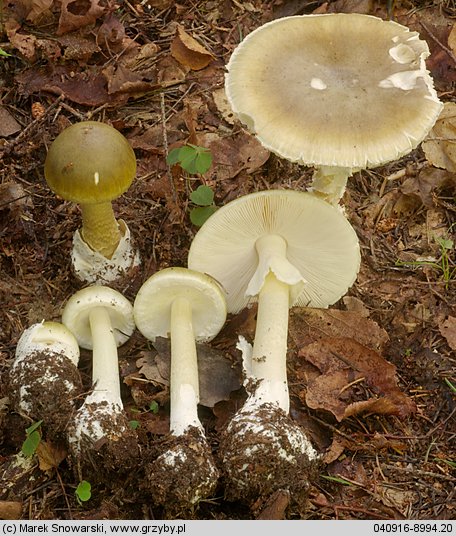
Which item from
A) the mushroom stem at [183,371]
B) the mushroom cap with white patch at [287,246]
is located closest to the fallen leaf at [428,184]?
the mushroom cap with white patch at [287,246]

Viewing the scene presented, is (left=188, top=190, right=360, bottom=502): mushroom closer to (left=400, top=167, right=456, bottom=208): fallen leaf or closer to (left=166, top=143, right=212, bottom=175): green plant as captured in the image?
(left=166, top=143, right=212, bottom=175): green plant

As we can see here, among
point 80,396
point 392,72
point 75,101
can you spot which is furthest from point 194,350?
point 75,101

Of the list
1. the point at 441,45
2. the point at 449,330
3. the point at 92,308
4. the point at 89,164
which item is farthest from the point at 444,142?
the point at 92,308

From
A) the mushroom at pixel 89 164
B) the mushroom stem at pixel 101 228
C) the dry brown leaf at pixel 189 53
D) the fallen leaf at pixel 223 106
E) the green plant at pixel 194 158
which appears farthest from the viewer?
the dry brown leaf at pixel 189 53

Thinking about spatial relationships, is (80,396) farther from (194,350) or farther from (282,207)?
(282,207)

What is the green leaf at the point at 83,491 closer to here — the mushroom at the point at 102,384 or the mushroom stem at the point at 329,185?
the mushroom at the point at 102,384

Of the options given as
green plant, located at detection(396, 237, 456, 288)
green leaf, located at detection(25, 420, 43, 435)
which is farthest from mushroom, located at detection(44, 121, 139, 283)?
green plant, located at detection(396, 237, 456, 288)
